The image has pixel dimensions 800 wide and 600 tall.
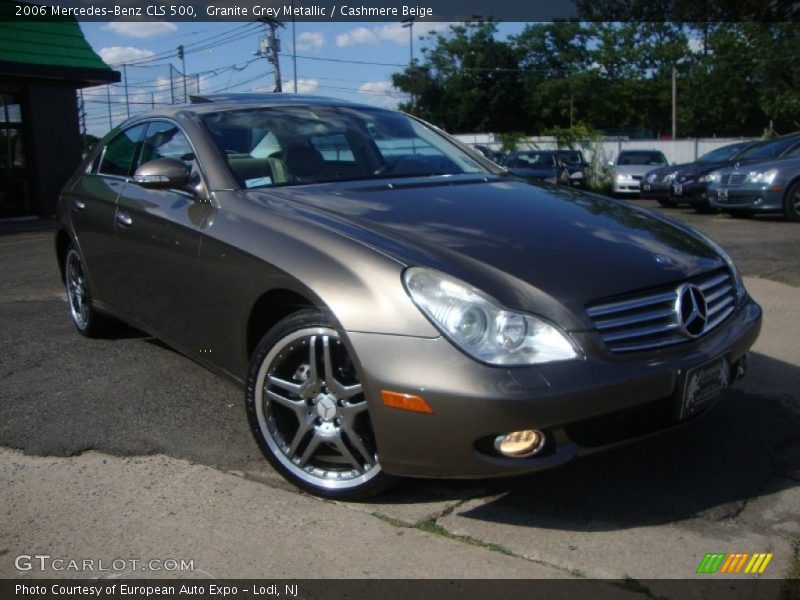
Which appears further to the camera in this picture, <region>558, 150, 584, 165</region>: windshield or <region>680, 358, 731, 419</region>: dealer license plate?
<region>558, 150, 584, 165</region>: windshield

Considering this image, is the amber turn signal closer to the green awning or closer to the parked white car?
the green awning

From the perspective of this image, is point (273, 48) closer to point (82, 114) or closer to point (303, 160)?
point (82, 114)

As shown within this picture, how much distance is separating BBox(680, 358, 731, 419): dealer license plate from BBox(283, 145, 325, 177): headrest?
2042 millimetres

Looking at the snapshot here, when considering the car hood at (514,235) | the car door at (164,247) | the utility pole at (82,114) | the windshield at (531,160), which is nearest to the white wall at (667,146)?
the windshield at (531,160)

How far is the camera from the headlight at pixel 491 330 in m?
2.77

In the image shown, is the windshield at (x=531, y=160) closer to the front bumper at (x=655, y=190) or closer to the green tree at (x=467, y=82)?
→ the front bumper at (x=655, y=190)

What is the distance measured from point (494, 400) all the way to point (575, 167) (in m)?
22.8

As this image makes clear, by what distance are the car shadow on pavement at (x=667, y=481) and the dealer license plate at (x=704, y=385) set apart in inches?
4.8

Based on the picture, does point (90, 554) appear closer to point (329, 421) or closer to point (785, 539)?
point (329, 421)

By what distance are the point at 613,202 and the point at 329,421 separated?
6.31 feet

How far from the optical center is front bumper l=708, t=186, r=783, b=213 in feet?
40.0

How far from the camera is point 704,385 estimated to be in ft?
10.1

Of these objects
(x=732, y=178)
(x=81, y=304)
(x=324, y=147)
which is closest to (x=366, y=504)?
(x=324, y=147)

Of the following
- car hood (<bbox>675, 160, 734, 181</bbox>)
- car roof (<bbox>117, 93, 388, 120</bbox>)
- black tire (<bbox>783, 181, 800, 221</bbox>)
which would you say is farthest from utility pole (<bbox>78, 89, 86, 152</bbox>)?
car roof (<bbox>117, 93, 388, 120</bbox>)
